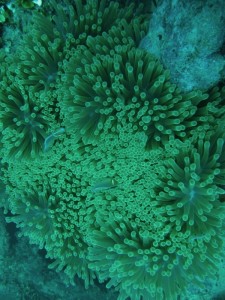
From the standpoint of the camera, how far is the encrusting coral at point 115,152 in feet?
10.3

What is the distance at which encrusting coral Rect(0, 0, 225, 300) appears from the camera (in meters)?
3.15

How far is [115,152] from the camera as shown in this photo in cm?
341

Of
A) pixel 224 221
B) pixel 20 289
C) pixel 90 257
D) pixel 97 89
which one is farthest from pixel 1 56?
pixel 20 289

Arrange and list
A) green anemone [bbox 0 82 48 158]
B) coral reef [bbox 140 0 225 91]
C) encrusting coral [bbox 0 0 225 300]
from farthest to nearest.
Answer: green anemone [bbox 0 82 48 158] < encrusting coral [bbox 0 0 225 300] < coral reef [bbox 140 0 225 91]

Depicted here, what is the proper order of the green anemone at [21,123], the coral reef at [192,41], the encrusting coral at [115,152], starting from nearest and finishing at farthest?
the coral reef at [192,41]
the encrusting coral at [115,152]
the green anemone at [21,123]

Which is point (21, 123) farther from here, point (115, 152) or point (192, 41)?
point (192, 41)

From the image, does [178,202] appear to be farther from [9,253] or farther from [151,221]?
[9,253]

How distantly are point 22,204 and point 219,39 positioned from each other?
109 inches

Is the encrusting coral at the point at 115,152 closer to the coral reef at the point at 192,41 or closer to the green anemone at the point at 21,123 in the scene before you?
the green anemone at the point at 21,123

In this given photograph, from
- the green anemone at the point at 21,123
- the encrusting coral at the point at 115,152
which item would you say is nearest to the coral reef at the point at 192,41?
the encrusting coral at the point at 115,152

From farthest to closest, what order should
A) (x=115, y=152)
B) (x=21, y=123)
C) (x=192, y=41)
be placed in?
(x=21, y=123)
(x=115, y=152)
(x=192, y=41)

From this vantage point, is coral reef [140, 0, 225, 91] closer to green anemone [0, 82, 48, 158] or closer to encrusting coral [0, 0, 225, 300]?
encrusting coral [0, 0, 225, 300]

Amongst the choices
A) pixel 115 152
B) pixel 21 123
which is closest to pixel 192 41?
pixel 115 152

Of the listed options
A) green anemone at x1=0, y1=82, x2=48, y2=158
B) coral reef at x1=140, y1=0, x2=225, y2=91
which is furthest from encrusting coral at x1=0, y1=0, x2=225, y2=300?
coral reef at x1=140, y1=0, x2=225, y2=91
